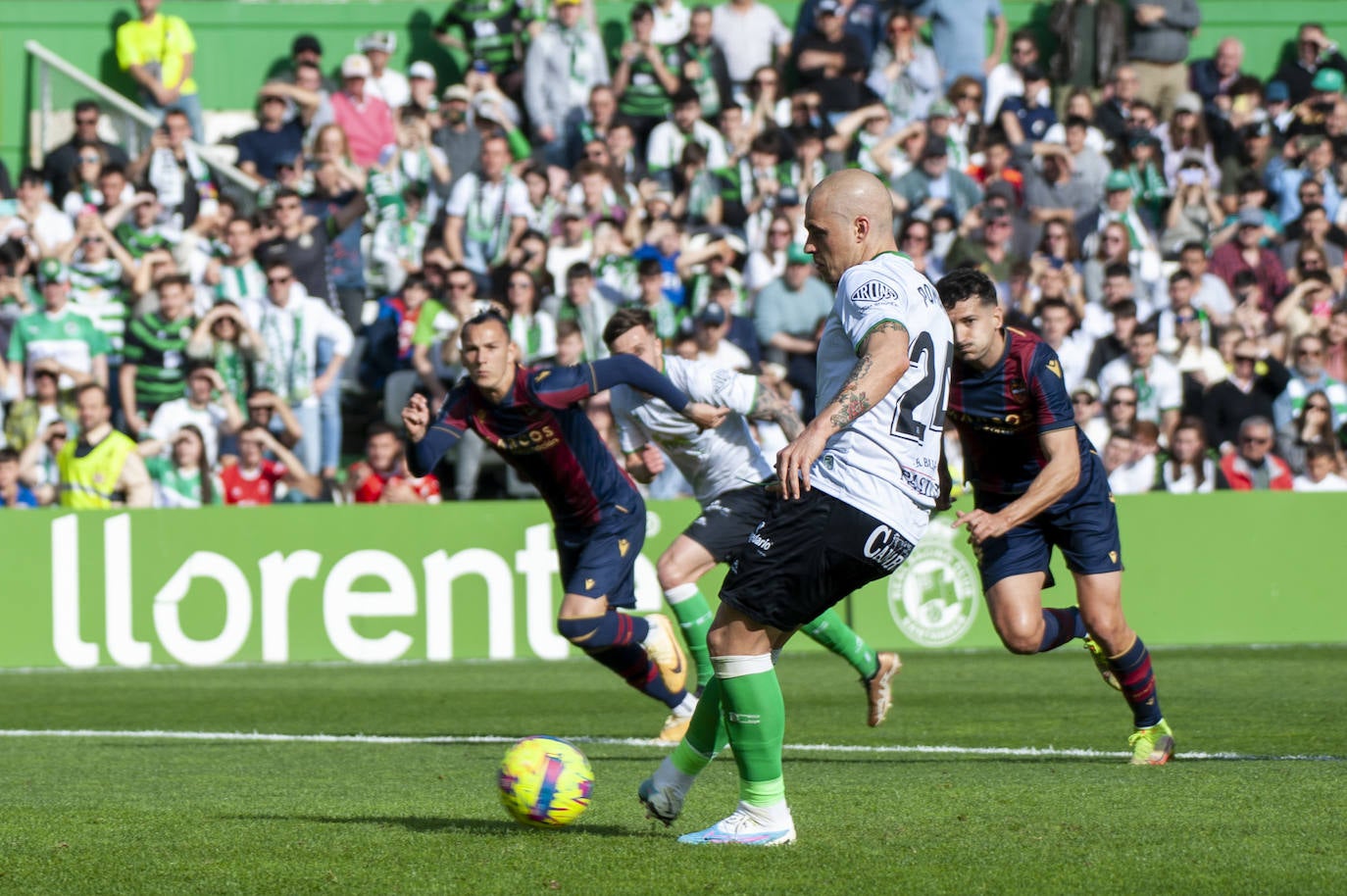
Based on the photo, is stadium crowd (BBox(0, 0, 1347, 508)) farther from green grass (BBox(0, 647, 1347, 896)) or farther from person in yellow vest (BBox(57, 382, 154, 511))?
green grass (BBox(0, 647, 1347, 896))

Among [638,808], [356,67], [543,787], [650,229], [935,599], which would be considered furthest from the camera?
[356,67]

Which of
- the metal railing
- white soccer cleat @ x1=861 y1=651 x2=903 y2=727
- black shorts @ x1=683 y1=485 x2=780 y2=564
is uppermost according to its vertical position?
the metal railing

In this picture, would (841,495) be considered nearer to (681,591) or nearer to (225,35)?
(681,591)

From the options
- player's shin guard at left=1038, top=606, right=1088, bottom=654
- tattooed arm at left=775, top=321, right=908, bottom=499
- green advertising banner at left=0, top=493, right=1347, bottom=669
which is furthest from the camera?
green advertising banner at left=0, top=493, right=1347, bottom=669

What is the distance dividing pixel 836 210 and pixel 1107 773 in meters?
3.46

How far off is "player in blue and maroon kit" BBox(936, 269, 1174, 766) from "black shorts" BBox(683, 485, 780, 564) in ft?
6.00

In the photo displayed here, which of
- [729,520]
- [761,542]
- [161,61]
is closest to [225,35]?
[161,61]

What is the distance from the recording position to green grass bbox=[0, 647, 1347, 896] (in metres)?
6.02

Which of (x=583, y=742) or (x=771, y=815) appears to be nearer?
(x=771, y=815)

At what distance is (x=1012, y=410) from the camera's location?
9156 millimetres

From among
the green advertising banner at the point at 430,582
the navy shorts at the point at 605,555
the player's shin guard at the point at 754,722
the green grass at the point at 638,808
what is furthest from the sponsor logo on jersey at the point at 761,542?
the green advertising banner at the point at 430,582

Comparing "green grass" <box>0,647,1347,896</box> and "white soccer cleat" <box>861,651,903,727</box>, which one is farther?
"white soccer cleat" <box>861,651,903,727</box>

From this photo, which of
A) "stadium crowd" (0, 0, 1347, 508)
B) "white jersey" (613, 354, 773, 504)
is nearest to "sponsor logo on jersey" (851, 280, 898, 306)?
"white jersey" (613, 354, 773, 504)

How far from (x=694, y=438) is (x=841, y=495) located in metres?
4.78
